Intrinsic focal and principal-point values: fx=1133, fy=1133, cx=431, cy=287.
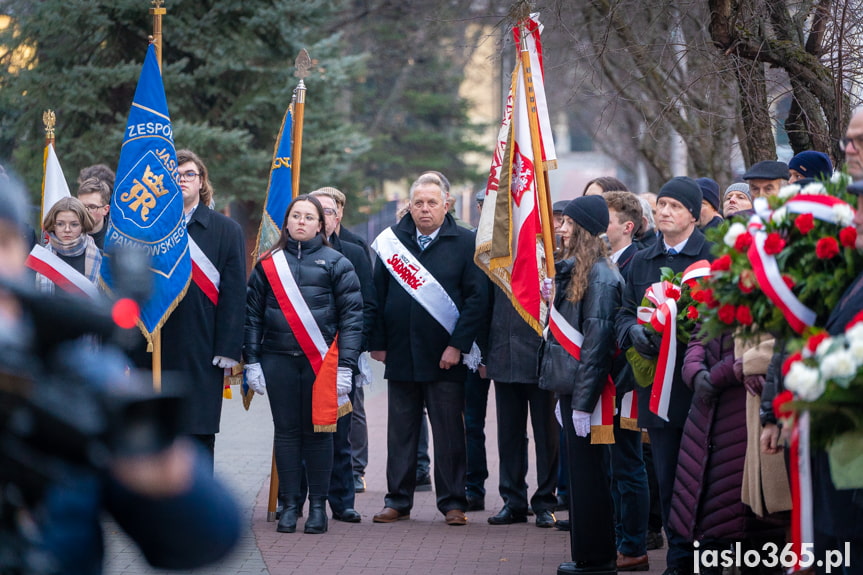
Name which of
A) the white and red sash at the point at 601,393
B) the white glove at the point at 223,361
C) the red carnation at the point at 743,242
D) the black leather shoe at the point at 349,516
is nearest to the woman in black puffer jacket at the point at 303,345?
the white glove at the point at 223,361

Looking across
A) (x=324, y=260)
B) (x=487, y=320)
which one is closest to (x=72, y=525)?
(x=324, y=260)

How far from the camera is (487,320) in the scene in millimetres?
8070

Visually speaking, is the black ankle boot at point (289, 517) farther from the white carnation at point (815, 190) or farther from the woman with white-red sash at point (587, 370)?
the white carnation at point (815, 190)

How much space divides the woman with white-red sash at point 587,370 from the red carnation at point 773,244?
6.58 ft

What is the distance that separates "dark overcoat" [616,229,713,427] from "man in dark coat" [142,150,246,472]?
101 inches

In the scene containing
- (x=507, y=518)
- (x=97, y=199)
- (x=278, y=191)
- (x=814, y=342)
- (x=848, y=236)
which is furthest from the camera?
(x=97, y=199)

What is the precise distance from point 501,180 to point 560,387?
191cm

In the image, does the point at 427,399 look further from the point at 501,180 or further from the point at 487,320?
the point at 501,180

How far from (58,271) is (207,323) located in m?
1.00

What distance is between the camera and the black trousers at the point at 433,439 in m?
7.89

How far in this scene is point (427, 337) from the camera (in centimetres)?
798

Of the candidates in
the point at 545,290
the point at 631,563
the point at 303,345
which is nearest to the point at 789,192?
the point at 631,563

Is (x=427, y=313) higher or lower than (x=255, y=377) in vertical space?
higher

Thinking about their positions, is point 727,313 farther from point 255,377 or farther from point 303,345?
point 255,377
